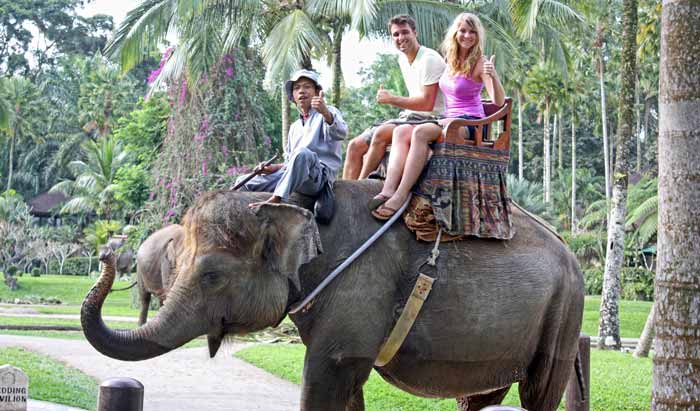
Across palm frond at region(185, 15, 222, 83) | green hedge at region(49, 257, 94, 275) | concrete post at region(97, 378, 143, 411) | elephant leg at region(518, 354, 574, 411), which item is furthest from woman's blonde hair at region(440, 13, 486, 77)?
green hedge at region(49, 257, 94, 275)

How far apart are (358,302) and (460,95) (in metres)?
1.43

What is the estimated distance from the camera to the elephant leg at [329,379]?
497 cm

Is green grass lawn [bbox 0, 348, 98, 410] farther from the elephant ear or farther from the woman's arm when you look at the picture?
the woman's arm

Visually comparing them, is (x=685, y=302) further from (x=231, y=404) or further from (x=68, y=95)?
(x=68, y=95)

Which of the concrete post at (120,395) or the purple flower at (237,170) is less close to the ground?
the purple flower at (237,170)

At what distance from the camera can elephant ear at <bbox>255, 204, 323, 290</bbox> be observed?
16.1ft

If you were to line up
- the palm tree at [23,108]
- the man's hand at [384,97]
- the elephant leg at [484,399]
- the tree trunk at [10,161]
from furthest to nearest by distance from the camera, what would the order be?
the tree trunk at [10,161]
the palm tree at [23,108]
the elephant leg at [484,399]
the man's hand at [384,97]

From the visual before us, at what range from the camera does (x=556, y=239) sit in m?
5.92

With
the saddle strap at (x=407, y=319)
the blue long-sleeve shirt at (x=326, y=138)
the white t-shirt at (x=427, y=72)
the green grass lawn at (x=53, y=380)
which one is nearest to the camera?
the saddle strap at (x=407, y=319)

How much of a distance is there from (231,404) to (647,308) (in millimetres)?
21449

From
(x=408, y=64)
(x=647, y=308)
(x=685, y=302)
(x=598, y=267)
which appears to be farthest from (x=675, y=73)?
(x=598, y=267)

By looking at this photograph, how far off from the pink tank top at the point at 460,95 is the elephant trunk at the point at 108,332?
84.5 inches

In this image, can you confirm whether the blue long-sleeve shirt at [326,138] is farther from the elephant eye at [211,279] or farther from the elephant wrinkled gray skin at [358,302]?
the elephant eye at [211,279]

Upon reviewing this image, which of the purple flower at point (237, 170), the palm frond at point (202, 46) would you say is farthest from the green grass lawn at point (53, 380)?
the purple flower at point (237, 170)
